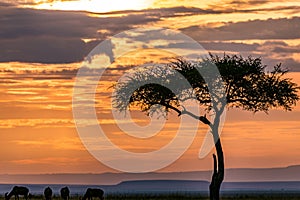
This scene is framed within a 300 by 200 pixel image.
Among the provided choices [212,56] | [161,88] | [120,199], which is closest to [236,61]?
[212,56]

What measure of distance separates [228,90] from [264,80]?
3.61 meters

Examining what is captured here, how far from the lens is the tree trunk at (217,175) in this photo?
231 feet

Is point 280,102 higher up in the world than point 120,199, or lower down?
higher up

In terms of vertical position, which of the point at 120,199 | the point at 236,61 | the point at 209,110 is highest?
the point at 236,61

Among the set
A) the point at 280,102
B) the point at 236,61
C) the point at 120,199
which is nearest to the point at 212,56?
the point at 236,61

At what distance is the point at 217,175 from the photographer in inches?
2810

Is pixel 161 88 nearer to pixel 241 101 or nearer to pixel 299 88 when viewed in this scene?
pixel 241 101

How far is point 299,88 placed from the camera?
252 feet

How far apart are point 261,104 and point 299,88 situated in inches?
143

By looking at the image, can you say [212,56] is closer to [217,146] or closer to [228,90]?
[228,90]

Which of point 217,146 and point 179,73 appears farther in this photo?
point 179,73

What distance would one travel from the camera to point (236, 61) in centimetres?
7738

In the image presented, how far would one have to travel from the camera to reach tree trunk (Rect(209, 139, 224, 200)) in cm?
7044

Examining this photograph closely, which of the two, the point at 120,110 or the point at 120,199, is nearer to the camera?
the point at 120,199
